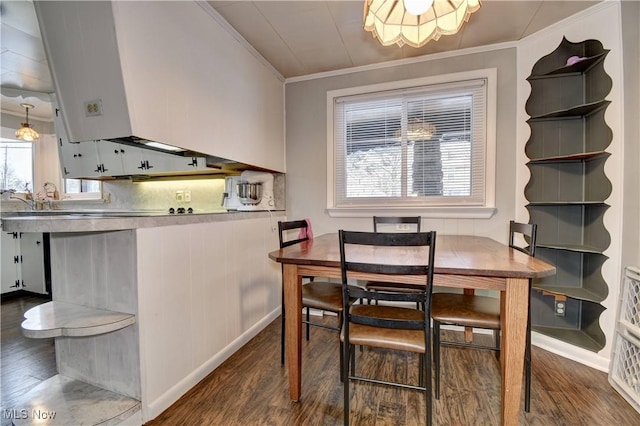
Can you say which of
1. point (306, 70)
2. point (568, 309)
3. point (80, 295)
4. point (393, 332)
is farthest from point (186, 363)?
point (568, 309)

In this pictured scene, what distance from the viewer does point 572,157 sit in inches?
79.2

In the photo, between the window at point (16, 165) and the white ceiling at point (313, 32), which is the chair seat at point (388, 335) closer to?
the white ceiling at point (313, 32)

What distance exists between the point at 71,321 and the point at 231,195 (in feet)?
4.97

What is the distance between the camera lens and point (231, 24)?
204 centimetres

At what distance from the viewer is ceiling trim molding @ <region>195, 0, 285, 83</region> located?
1.83 meters

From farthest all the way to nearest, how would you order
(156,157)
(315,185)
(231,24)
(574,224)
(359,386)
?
(315,185), (156,157), (574,224), (231,24), (359,386)

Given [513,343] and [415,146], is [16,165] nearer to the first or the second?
[415,146]

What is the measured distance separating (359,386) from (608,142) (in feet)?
7.64

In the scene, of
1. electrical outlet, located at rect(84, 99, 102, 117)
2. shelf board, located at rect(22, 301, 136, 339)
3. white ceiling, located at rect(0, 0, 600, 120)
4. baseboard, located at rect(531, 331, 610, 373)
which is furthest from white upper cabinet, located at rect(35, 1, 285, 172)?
baseboard, located at rect(531, 331, 610, 373)

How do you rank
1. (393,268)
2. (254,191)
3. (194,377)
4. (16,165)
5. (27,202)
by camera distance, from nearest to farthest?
1. (393,268)
2. (194,377)
3. (254,191)
4. (27,202)
5. (16,165)

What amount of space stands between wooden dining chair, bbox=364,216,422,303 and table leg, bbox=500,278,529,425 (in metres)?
0.70

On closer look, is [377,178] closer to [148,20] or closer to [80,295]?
[148,20]

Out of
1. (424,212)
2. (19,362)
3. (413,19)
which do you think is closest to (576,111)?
(424,212)

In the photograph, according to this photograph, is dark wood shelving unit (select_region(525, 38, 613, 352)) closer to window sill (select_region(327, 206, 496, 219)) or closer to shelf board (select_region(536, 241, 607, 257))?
shelf board (select_region(536, 241, 607, 257))
